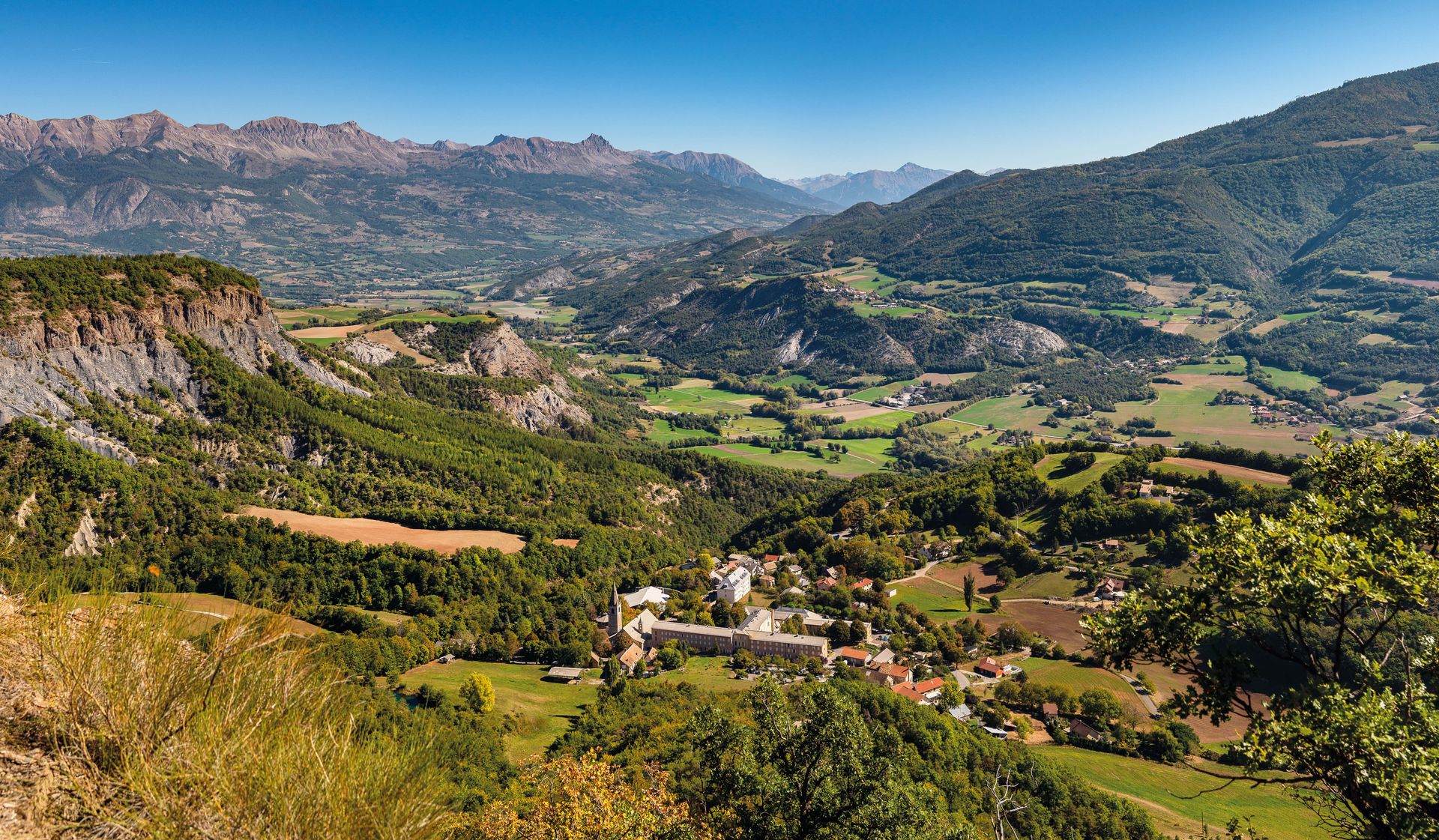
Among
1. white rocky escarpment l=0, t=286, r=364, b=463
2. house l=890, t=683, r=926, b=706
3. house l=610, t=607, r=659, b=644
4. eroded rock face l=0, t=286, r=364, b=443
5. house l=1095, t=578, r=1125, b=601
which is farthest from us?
house l=1095, t=578, r=1125, b=601

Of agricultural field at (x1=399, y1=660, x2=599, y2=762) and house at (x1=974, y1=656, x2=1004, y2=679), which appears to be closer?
agricultural field at (x1=399, y1=660, x2=599, y2=762)

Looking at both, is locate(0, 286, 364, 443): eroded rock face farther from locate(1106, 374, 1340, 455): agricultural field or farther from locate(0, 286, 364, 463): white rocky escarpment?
locate(1106, 374, 1340, 455): agricultural field

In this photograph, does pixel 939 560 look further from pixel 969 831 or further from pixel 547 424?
pixel 547 424

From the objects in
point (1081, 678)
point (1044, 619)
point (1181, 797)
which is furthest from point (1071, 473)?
point (1181, 797)

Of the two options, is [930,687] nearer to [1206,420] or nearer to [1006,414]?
[1206,420]

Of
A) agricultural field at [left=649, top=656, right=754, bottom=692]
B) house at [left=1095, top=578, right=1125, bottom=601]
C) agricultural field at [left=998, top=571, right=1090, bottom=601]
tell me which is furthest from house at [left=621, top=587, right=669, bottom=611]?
house at [left=1095, top=578, right=1125, bottom=601]

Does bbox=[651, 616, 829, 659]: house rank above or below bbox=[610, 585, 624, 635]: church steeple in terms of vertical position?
below

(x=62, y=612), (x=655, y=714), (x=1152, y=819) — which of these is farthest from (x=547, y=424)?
(x=62, y=612)
